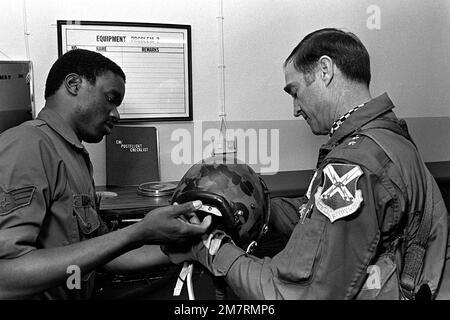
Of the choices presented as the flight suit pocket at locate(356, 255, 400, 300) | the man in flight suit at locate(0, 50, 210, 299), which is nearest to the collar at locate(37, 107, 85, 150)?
the man in flight suit at locate(0, 50, 210, 299)

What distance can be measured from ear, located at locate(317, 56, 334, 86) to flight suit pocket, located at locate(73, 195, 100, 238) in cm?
94

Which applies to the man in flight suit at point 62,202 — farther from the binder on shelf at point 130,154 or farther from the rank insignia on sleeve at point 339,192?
the binder on shelf at point 130,154

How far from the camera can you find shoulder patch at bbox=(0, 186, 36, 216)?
1.36 m

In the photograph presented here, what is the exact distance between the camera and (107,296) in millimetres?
2193

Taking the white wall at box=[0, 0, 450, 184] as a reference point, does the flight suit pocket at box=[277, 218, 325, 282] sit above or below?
below

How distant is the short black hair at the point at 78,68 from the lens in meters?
1.75

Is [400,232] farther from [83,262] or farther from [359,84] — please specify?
[83,262]

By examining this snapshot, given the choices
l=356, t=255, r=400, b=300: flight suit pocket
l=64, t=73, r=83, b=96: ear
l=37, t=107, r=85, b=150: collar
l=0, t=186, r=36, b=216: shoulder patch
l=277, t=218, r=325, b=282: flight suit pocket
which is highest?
l=64, t=73, r=83, b=96: ear

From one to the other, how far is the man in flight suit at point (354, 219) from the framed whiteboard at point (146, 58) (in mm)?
1591

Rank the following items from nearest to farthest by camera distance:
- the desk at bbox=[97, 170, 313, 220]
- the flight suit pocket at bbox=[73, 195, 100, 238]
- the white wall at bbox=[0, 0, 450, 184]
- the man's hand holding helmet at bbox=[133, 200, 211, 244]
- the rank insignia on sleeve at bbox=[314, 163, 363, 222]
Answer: the rank insignia on sleeve at bbox=[314, 163, 363, 222] < the man's hand holding helmet at bbox=[133, 200, 211, 244] < the flight suit pocket at bbox=[73, 195, 100, 238] < the desk at bbox=[97, 170, 313, 220] < the white wall at bbox=[0, 0, 450, 184]

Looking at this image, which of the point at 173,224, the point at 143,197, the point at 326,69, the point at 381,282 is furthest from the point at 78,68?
the point at 381,282

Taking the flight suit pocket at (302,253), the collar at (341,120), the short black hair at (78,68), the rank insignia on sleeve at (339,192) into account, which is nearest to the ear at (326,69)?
the collar at (341,120)

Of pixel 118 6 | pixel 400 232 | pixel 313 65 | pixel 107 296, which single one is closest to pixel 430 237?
pixel 400 232

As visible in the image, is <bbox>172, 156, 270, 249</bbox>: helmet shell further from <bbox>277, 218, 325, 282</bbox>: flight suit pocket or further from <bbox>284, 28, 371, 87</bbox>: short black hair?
<bbox>284, 28, 371, 87</bbox>: short black hair
